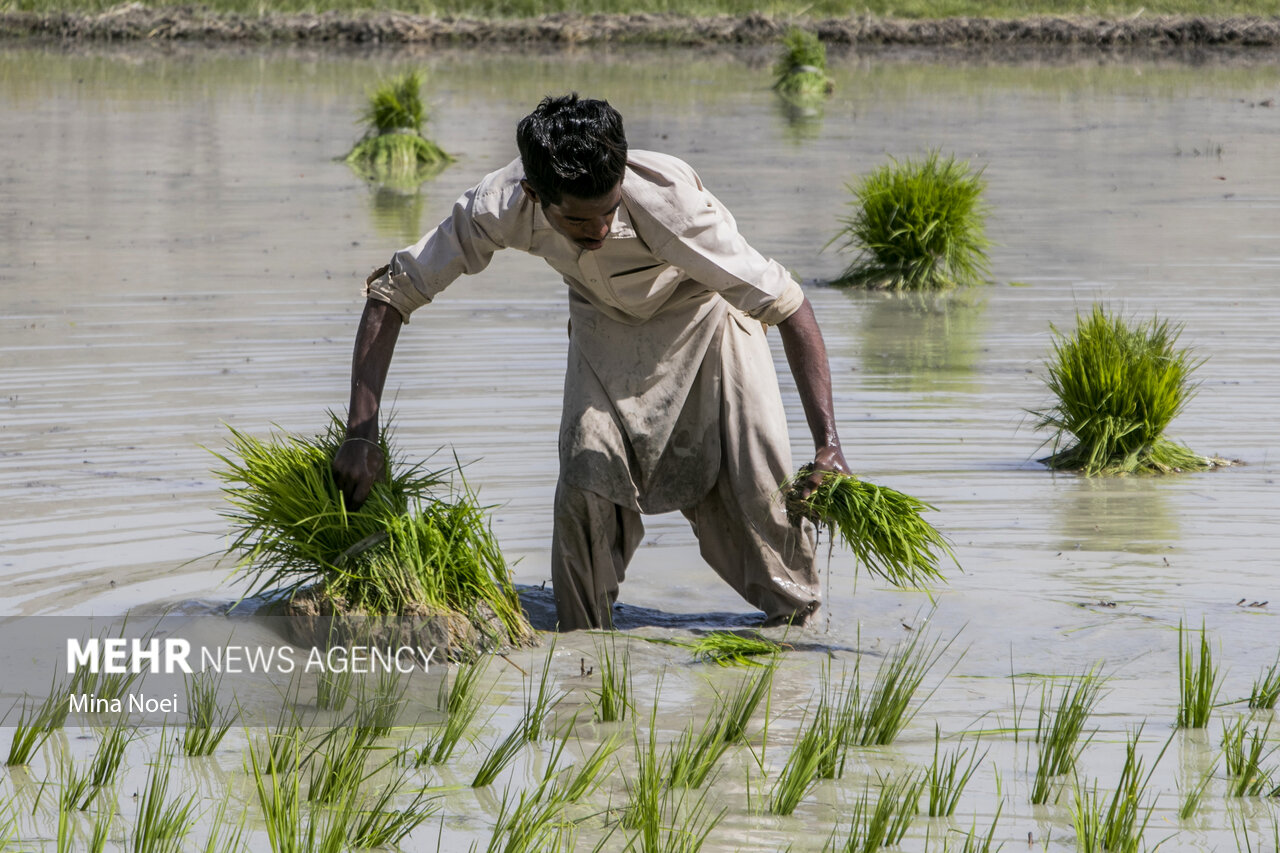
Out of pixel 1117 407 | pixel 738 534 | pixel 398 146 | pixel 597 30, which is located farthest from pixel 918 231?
pixel 597 30

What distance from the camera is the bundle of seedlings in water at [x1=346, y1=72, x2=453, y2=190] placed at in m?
16.2

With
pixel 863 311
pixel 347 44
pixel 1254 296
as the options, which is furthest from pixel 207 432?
pixel 347 44

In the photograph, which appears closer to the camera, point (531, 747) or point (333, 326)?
point (531, 747)

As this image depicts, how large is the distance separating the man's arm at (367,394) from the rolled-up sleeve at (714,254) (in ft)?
2.35

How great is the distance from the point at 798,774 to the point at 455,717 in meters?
0.79

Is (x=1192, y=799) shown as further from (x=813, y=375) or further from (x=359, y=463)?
(x=359, y=463)

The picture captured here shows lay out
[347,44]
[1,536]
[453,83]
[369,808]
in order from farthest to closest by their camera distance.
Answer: [347,44]
[453,83]
[1,536]
[369,808]

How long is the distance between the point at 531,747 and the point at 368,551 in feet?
2.76

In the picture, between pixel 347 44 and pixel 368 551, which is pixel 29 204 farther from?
pixel 347 44

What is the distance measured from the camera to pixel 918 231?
1007 centimetres

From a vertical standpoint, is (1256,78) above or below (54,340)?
above

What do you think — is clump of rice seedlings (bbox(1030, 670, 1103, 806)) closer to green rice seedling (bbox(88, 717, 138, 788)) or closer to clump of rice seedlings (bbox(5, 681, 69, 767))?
green rice seedling (bbox(88, 717, 138, 788))

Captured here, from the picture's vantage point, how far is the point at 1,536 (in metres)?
5.11

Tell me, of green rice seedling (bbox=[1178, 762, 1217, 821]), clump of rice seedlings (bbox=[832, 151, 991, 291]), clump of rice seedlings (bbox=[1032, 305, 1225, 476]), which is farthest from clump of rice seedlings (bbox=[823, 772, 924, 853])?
clump of rice seedlings (bbox=[832, 151, 991, 291])
